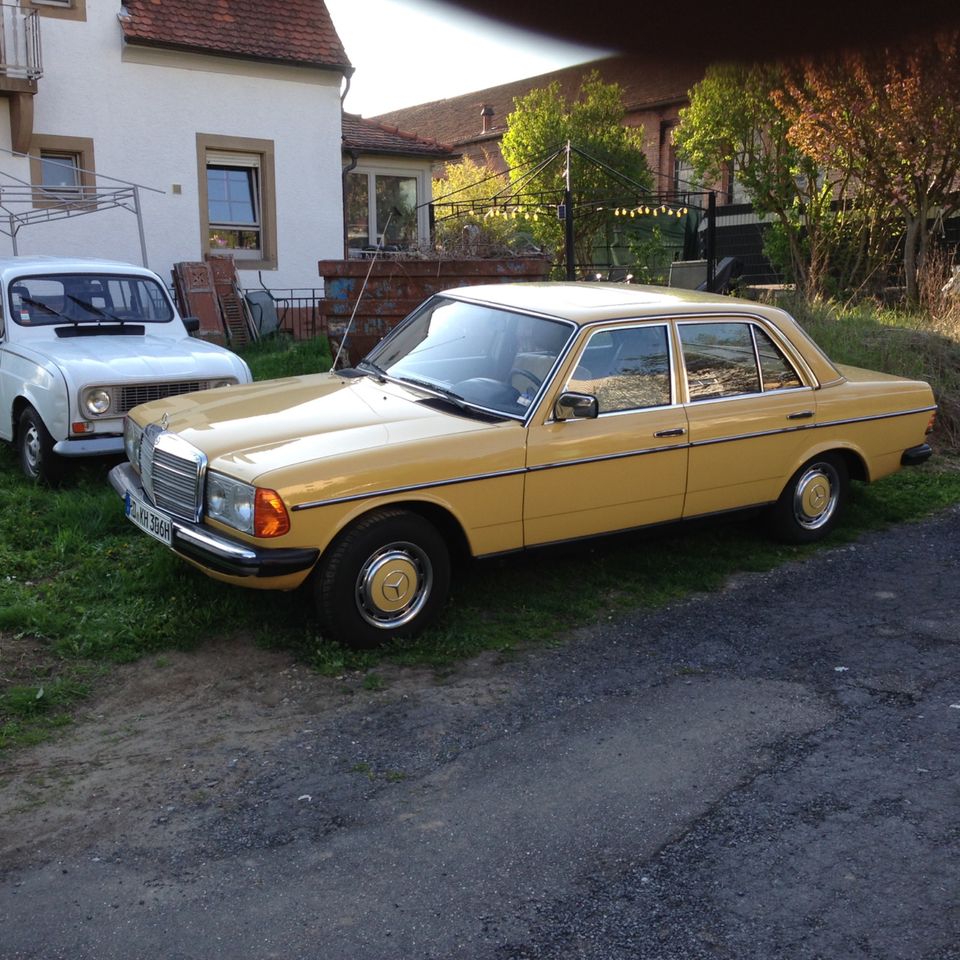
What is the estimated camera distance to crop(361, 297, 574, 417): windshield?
540cm

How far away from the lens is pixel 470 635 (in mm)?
5070

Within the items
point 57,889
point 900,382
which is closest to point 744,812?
point 57,889

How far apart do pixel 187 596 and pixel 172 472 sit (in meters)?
0.71

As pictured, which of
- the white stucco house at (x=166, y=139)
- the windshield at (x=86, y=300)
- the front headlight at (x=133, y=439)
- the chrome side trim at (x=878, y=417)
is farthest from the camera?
the white stucco house at (x=166, y=139)

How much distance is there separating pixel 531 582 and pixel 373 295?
13.0 ft

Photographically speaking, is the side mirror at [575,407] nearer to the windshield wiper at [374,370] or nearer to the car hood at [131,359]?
the windshield wiper at [374,370]

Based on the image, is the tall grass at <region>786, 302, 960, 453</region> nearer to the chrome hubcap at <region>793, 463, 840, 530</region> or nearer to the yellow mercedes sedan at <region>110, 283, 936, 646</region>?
the yellow mercedes sedan at <region>110, 283, 936, 646</region>

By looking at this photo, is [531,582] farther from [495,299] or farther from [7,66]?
[7,66]

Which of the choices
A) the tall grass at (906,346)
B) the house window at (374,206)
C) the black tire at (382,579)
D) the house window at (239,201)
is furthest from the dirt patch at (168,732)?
the house window at (374,206)

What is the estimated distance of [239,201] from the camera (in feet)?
50.4

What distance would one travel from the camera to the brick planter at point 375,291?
8914mm

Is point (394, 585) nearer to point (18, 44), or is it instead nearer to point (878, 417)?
point (878, 417)

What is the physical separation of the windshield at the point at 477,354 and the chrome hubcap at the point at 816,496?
1.96m

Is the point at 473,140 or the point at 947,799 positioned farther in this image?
the point at 947,799
